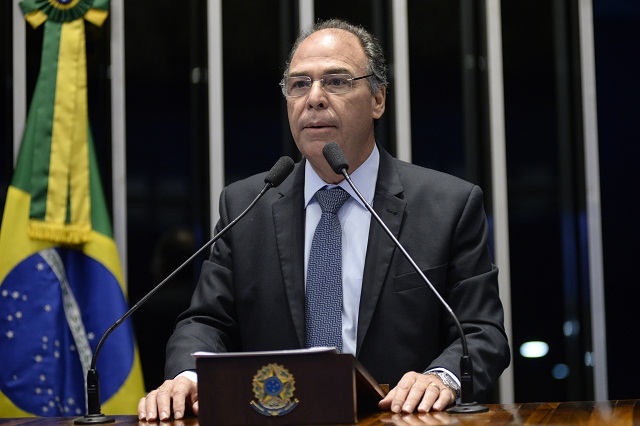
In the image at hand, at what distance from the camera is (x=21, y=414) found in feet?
10.5

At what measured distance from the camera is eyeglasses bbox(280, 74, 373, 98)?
2.47 m

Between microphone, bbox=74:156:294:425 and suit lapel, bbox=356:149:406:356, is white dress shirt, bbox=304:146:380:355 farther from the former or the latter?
microphone, bbox=74:156:294:425

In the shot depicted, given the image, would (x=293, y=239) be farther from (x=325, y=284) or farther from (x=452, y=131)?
(x=452, y=131)

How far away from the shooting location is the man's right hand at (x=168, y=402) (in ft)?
5.99

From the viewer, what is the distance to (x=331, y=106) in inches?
96.8

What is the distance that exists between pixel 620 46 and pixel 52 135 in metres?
2.14

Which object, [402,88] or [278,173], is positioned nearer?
[278,173]

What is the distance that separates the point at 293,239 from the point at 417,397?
75 centimetres

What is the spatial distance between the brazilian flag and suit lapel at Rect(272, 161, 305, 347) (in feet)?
3.47

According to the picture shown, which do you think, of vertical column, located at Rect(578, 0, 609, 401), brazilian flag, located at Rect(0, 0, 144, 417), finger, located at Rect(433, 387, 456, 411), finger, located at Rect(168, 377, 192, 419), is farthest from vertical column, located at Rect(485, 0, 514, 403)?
finger, located at Rect(168, 377, 192, 419)

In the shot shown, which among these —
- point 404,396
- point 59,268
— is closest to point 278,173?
point 404,396

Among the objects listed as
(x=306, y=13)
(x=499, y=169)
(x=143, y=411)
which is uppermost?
(x=306, y=13)

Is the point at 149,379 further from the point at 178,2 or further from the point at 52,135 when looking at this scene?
the point at 178,2

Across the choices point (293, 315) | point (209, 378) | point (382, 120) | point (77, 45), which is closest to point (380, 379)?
point (293, 315)
